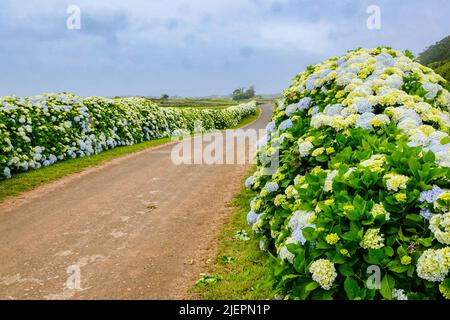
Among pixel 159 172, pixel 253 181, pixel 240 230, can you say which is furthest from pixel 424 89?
pixel 159 172

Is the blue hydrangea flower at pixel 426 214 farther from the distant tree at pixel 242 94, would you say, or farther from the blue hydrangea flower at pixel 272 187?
the distant tree at pixel 242 94

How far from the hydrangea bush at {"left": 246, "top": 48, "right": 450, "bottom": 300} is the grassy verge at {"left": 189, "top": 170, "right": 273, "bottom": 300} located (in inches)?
25.9

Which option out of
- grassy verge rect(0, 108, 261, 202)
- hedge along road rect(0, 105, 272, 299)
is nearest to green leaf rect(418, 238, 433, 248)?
hedge along road rect(0, 105, 272, 299)

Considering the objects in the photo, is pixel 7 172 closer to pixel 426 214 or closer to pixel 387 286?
pixel 387 286

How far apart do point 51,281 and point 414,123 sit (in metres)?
5.36

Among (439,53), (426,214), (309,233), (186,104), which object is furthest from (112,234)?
(186,104)

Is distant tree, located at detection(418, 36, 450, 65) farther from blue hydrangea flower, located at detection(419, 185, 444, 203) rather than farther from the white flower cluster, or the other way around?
blue hydrangea flower, located at detection(419, 185, 444, 203)

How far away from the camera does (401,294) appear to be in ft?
9.70

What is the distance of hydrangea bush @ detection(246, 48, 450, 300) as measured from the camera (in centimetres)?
302

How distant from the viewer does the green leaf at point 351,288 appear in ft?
10.0

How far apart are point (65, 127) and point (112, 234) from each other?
31.2 ft

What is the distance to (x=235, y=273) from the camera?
576 cm

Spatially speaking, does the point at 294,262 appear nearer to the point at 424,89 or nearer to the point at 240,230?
the point at 240,230
